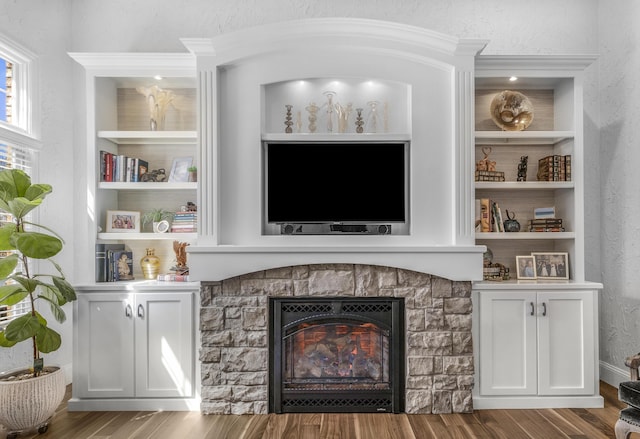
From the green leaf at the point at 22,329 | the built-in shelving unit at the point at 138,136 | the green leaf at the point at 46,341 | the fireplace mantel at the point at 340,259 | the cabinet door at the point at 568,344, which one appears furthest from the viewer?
the built-in shelving unit at the point at 138,136

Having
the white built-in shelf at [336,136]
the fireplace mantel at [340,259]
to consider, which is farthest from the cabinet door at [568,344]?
the white built-in shelf at [336,136]

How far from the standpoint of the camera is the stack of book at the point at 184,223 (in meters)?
3.33

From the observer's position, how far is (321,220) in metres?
3.10

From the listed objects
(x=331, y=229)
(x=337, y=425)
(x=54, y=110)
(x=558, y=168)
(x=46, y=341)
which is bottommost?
(x=337, y=425)

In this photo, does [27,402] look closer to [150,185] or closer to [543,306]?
[150,185]

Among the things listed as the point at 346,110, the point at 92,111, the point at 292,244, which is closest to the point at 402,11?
the point at 346,110

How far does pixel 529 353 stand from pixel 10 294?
3.44 m

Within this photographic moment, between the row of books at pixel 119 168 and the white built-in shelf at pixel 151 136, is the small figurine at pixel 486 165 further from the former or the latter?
the row of books at pixel 119 168

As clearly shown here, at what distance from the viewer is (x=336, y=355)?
10.0 feet

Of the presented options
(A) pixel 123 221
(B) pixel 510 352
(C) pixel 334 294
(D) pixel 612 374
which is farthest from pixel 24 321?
(D) pixel 612 374

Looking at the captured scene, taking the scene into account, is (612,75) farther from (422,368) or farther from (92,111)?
(92,111)

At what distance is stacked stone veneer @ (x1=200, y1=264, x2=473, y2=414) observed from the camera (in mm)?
2969

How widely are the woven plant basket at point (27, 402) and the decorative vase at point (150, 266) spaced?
3.04 ft

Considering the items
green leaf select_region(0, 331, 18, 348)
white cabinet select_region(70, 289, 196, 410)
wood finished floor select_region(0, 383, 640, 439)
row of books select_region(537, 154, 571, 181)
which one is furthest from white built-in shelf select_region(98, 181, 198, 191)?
row of books select_region(537, 154, 571, 181)
